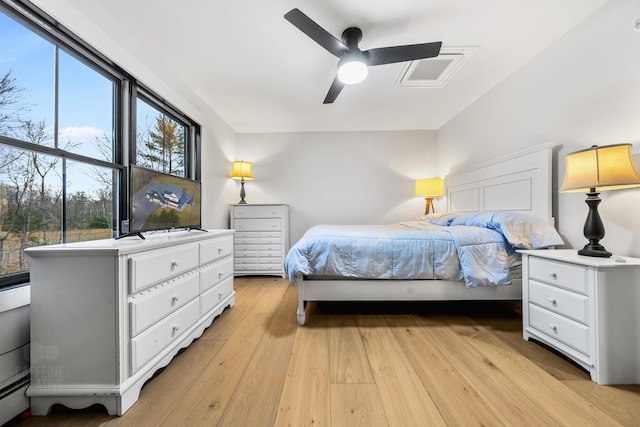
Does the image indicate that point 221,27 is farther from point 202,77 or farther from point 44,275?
point 44,275

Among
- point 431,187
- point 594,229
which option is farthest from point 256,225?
point 594,229

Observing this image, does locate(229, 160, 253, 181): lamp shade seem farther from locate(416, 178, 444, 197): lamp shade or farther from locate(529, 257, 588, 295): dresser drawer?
locate(529, 257, 588, 295): dresser drawer

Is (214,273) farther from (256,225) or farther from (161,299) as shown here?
(256,225)

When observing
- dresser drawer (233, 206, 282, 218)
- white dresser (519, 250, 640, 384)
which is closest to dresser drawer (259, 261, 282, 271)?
dresser drawer (233, 206, 282, 218)

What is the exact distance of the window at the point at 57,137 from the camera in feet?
3.85

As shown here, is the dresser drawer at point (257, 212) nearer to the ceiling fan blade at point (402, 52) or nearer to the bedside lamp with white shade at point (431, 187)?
the bedside lamp with white shade at point (431, 187)

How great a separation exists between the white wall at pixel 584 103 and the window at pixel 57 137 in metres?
3.40

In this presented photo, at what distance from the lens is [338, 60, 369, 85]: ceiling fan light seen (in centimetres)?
171

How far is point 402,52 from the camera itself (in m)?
1.67

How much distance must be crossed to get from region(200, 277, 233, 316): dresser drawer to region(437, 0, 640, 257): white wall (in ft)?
9.30

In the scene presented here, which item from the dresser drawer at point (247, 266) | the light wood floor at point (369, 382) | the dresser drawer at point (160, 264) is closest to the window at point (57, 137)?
the dresser drawer at point (160, 264)

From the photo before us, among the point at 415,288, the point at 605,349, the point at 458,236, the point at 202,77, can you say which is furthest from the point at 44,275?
the point at 605,349

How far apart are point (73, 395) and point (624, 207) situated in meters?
3.19

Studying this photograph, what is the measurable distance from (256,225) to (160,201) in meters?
1.85
